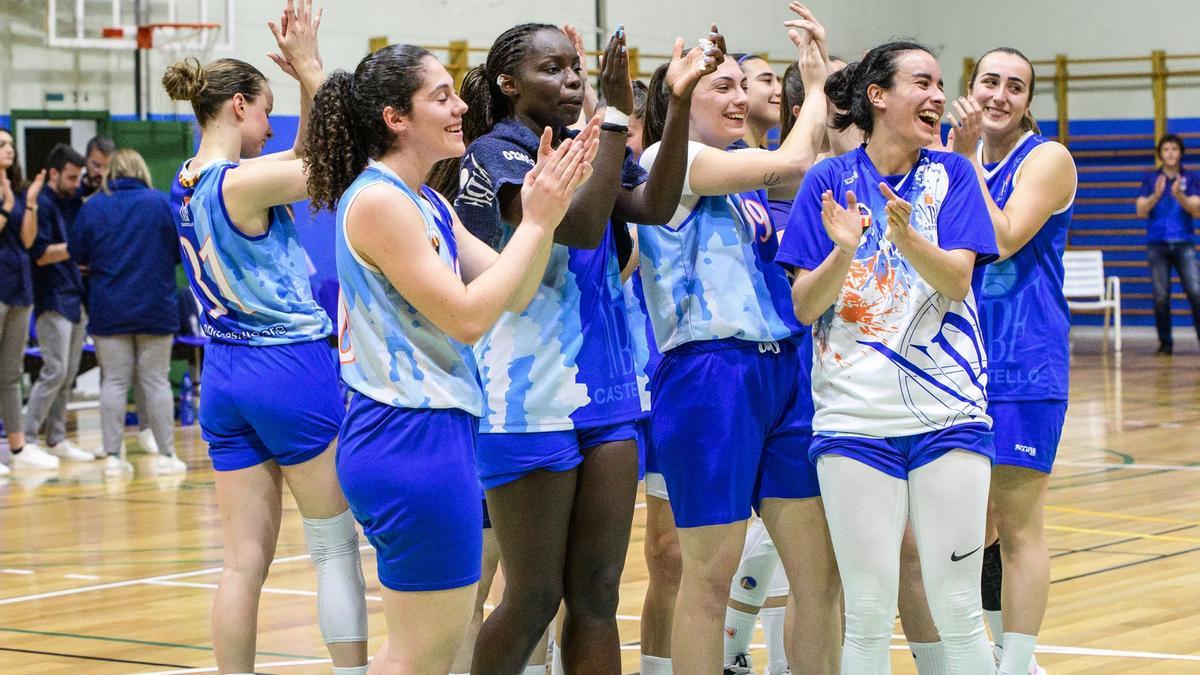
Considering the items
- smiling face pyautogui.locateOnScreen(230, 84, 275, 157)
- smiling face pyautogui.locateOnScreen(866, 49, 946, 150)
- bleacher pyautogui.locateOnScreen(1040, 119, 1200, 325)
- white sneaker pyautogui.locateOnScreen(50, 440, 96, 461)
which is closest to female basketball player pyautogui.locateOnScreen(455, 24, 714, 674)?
smiling face pyautogui.locateOnScreen(866, 49, 946, 150)

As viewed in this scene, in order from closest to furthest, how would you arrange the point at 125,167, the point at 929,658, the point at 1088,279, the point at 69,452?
the point at 929,658 < the point at 125,167 < the point at 69,452 < the point at 1088,279

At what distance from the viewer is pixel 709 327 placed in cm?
361

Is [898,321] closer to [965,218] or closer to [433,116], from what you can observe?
[965,218]

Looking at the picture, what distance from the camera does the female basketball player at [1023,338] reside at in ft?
12.6

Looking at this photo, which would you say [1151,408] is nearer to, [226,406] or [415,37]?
[415,37]

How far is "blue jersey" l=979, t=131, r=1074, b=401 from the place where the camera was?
3871mm

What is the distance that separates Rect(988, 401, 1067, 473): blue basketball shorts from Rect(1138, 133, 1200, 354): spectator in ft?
37.8

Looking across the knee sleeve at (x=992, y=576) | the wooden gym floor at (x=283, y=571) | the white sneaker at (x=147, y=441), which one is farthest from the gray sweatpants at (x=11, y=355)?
the knee sleeve at (x=992, y=576)

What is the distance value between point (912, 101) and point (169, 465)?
688 centimetres

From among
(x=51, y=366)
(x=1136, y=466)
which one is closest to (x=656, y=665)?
(x=1136, y=466)

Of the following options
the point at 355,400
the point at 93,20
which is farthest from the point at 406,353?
the point at 93,20

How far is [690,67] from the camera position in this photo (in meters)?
3.37

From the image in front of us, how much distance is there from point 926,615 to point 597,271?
3.89ft

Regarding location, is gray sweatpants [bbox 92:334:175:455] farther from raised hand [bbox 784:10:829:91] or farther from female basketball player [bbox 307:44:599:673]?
female basketball player [bbox 307:44:599:673]
